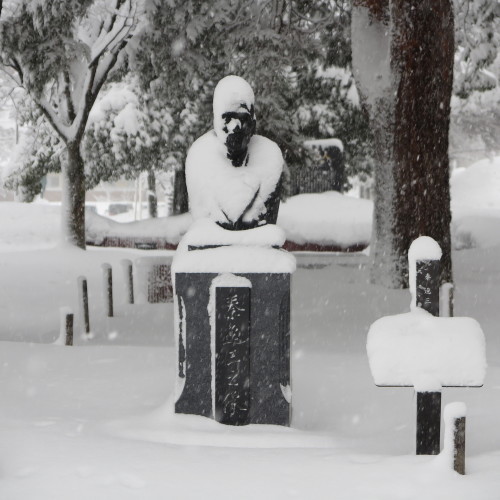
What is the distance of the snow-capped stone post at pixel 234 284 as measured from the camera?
17.4 ft

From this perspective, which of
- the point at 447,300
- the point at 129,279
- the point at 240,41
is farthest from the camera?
the point at 240,41

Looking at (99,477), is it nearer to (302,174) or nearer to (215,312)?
(215,312)

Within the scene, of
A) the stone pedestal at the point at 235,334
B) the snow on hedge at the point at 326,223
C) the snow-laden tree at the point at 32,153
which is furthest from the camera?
the snow-laden tree at the point at 32,153

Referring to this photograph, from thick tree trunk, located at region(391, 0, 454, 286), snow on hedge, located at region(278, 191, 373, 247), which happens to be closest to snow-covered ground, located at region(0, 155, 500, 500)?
thick tree trunk, located at region(391, 0, 454, 286)

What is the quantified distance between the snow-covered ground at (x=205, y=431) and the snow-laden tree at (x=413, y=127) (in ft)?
6.22

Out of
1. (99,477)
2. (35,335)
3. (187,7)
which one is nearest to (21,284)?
(35,335)

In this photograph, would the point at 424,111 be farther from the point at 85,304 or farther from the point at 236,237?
the point at 236,237

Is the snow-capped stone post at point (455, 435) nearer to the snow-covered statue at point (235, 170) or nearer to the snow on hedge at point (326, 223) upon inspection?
the snow-covered statue at point (235, 170)

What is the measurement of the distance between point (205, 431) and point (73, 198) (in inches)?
632

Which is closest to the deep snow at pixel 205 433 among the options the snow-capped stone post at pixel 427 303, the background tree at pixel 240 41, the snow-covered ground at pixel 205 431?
the snow-covered ground at pixel 205 431

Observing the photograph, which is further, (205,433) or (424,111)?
(424,111)

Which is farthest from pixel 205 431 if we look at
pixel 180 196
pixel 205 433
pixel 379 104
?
pixel 180 196

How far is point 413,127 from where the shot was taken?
39.5 ft

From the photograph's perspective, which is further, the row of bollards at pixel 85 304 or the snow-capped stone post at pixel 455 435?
the row of bollards at pixel 85 304
